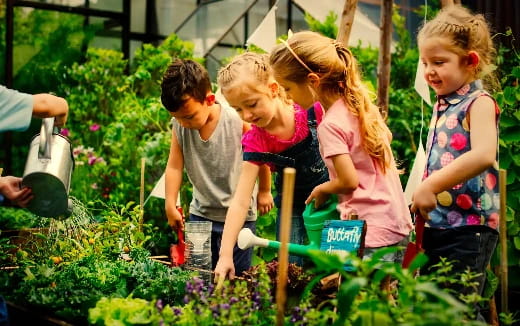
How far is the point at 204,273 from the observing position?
2648 mm

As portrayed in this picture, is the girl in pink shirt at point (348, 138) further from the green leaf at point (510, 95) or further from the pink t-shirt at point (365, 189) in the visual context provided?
the green leaf at point (510, 95)

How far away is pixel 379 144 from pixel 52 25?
18.4 ft

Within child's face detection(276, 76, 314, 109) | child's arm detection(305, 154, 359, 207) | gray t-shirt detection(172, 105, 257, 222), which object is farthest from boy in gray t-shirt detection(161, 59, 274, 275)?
child's arm detection(305, 154, 359, 207)

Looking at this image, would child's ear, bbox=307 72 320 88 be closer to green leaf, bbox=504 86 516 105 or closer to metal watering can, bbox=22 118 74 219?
metal watering can, bbox=22 118 74 219

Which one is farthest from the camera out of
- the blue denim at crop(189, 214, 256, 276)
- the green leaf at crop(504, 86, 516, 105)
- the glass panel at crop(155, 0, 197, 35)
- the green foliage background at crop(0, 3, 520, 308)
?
the glass panel at crop(155, 0, 197, 35)

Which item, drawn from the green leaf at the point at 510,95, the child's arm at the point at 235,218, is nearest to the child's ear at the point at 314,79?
the child's arm at the point at 235,218

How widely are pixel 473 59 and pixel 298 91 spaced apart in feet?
1.91

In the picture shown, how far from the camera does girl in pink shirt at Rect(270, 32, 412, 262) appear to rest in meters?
2.22

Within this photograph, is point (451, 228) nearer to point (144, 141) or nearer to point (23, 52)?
point (144, 141)

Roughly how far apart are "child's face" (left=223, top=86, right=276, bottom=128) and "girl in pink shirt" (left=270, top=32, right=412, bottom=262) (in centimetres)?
18

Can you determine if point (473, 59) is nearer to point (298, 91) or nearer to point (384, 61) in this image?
point (298, 91)

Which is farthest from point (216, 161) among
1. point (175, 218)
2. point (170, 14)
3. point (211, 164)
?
point (170, 14)

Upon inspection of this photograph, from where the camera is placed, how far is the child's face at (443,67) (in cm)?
229

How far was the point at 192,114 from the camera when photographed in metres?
3.02
